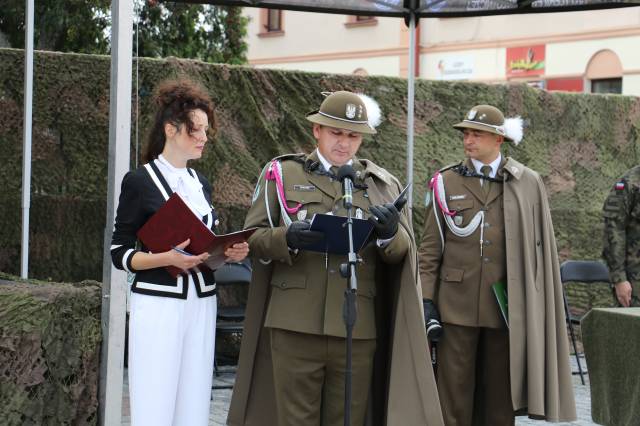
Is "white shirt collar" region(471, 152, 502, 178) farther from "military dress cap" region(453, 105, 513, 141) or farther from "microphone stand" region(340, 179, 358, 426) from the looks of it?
"microphone stand" region(340, 179, 358, 426)

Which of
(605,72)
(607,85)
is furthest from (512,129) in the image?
(607,85)

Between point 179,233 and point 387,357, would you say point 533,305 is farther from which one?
point 179,233

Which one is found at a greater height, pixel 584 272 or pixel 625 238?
pixel 625 238

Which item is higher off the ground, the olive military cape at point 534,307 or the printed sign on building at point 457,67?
the printed sign on building at point 457,67

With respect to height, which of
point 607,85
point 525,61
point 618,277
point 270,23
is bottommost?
point 618,277

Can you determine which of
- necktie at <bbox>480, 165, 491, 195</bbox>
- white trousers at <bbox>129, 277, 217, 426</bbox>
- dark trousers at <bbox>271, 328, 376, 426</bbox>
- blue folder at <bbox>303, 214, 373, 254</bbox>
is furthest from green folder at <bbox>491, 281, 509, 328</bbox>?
white trousers at <bbox>129, 277, 217, 426</bbox>

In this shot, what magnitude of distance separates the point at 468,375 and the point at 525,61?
63.0ft

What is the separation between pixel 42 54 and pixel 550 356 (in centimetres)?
457

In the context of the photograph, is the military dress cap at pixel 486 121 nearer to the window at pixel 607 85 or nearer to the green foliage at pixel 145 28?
the green foliage at pixel 145 28

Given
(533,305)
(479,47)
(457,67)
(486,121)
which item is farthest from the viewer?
(457,67)

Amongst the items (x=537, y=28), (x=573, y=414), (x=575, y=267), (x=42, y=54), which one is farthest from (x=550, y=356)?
(x=537, y=28)

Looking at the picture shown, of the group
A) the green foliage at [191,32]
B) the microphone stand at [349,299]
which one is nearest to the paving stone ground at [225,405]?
the microphone stand at [349,299]

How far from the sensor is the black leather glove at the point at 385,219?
4.46 meters

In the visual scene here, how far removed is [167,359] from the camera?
4.30 metres
